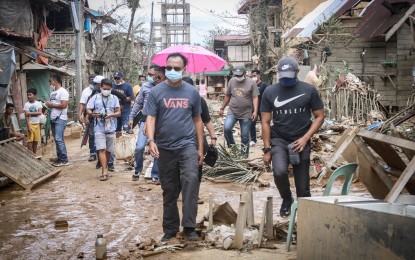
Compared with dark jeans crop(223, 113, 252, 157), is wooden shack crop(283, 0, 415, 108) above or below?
above

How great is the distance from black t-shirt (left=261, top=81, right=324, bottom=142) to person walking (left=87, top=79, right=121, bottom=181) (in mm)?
4689

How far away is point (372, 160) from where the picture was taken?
5055 millimetres

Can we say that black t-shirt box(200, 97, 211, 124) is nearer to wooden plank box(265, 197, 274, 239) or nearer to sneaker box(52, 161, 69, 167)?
wooden plank box(265, 197, 274, 239)

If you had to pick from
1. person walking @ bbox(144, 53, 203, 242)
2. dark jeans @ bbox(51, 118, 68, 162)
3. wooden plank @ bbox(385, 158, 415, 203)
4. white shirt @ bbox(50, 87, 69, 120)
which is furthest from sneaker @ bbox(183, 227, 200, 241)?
white shirt @ bbox(50, 87, 69, 120)

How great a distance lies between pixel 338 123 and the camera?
629 inches

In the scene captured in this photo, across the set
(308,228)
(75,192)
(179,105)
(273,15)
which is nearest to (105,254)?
(179,105)

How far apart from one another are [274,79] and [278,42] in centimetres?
382

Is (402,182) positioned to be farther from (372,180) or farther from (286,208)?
(286,208)

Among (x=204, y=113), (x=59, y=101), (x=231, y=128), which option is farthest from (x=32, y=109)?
(x=204, y=113)

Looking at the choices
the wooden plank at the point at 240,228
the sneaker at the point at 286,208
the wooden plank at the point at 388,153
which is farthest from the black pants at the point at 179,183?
the wooden plank at the point at 388,153

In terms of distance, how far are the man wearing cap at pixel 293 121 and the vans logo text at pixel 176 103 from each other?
98cm

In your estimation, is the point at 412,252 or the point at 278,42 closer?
the point at 412,252

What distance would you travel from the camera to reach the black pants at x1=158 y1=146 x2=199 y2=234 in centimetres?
561

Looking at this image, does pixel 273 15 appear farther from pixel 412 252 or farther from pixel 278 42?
pixel 412 252
